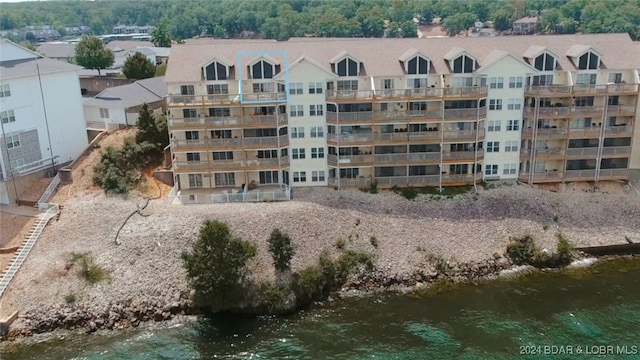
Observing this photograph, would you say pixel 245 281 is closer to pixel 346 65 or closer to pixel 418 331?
pixel 418 331

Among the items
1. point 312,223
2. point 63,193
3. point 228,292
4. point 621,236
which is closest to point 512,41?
point 621,236

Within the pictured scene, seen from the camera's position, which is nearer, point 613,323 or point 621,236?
point 613,323

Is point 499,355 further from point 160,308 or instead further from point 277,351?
point 160,308

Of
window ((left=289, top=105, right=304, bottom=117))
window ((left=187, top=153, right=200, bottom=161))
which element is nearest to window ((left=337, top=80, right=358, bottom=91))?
window ((left=289, top=105, right=304, bottom=117))

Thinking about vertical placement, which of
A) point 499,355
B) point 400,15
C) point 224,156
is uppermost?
point 400,15

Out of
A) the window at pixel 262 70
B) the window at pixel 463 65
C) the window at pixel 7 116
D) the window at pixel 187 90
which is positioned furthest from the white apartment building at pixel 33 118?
the window at pixel 463 65

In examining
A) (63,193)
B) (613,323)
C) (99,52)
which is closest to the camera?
(613,323)
